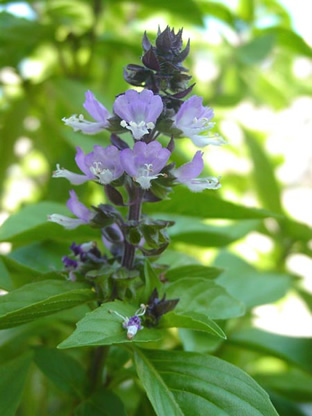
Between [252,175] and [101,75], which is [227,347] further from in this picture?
[101,75]

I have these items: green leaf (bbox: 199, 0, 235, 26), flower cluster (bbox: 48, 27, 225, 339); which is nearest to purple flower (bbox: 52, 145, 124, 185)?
flower cluster (bbox: 48, 27, 225, 339)

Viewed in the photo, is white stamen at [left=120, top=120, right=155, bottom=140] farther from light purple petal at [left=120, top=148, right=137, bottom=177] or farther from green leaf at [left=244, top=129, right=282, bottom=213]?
green leaf at [left=244, top=129, right=282, bottom=213]

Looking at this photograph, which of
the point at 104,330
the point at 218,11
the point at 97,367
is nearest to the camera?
the point at 104,330

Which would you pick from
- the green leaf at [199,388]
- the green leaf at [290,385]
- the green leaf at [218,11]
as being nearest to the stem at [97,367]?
the green leaf at [199,388]

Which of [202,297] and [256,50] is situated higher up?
[256,50]

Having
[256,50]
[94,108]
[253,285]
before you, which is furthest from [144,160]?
[256,50]

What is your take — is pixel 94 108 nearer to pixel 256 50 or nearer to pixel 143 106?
pixel 143 106
